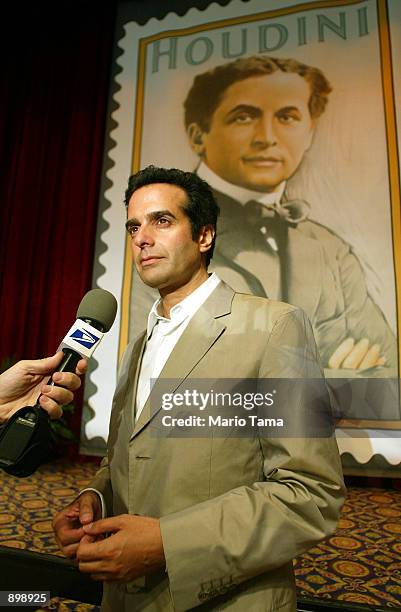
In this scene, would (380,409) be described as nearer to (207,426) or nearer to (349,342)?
(349,342)

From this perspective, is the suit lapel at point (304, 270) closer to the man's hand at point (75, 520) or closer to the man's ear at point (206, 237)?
the man's ear at point (206, 237)

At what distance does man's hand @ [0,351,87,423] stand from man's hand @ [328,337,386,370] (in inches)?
91.8

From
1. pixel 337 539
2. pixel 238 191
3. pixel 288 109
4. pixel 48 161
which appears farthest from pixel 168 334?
pixel 48 161

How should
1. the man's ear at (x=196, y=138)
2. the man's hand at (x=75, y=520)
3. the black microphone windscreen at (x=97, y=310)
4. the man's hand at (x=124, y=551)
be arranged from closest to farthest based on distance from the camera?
1. the man's hand at (x=124, y=551)
2. the man's hand at (x=75, y=520)
3. the black microphone windscreen at (x=97, y=310)
4. the man's ear at (x=196, y=138)

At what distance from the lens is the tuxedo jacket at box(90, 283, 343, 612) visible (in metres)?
0.70

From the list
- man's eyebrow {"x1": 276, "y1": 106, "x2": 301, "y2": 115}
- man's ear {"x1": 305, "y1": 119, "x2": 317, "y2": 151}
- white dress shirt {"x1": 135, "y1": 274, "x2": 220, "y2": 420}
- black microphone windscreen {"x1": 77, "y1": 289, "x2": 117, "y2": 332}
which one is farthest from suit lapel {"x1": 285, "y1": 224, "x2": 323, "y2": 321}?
black microphone windscreen {"x1": 77, "y1": 289, "x2": 117, "y2": 332}

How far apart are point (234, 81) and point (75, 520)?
3483 millimetres

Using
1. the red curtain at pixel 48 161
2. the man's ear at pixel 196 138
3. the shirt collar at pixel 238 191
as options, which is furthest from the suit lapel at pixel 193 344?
the red curtain at pixel 48 161

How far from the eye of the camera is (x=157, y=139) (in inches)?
138

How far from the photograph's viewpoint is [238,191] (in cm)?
332

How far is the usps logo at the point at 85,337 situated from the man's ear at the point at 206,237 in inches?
17.1

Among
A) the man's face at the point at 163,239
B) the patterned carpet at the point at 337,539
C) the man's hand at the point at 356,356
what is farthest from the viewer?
the man's hand at the point at 356,356

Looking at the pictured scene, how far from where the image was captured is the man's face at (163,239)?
3.51 feet

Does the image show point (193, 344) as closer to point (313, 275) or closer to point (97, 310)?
point (97, 310)
